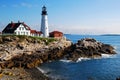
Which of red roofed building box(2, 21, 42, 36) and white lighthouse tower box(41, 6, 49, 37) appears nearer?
red roofed building box(2, 21, 42, 36)

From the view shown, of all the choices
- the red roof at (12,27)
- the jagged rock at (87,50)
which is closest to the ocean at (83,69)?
the jagged rock at (87,50)

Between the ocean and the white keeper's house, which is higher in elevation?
the white keeper's house

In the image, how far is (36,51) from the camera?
190ft

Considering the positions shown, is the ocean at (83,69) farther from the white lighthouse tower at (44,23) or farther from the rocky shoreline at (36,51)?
the white lighthouse tower at (44,23)

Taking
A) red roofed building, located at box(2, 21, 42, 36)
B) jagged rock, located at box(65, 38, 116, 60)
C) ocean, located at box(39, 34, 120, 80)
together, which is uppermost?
red roofed building, located at box(2, 21, 42, 36)

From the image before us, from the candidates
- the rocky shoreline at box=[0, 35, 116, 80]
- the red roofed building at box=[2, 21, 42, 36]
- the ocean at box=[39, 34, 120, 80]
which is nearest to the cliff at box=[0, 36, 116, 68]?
the rocky shoreline at box=[0, 35, 116, 80]

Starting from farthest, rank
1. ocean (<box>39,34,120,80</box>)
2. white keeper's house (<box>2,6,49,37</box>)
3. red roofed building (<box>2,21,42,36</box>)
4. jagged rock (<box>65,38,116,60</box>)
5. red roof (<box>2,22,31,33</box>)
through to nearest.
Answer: red roof (<box>2,22,31,33</box>) < white keeper's house (<box>2,6,49,37</box>) < red roofed building (<box>2,21,42,36</box>) < jagged rock (<box>65,38,116,60</box>) < ocean (<box>39,34,120,80</box>)

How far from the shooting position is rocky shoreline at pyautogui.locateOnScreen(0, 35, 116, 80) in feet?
159

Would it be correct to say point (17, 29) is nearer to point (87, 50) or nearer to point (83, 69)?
point (87, 50)

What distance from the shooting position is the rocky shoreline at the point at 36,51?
4840 centimetres

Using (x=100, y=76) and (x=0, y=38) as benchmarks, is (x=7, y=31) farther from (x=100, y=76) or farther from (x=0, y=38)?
(x=100, y=76)

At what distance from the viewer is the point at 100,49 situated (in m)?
66.7

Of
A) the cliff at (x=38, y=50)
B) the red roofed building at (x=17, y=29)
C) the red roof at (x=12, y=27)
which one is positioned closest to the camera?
the cliff at (x=38, y=50)

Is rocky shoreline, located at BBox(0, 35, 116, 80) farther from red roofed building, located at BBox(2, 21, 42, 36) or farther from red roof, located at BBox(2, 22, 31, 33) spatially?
red roof, located at BBox(2, 22, 31, 33)
